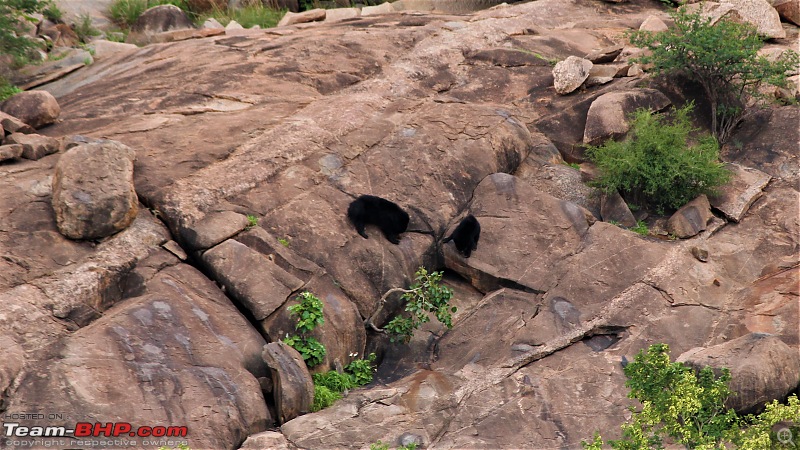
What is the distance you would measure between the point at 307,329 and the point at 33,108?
5701 millimetres

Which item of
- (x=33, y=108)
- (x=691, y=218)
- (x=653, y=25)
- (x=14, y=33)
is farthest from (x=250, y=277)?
(x=653, y=25)

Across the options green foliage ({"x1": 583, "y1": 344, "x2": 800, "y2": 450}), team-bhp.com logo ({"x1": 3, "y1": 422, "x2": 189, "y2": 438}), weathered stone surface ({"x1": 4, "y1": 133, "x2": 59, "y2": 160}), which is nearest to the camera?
green foliage ({"x1": 583, "y1": 344, "x2": 800, "y2": 450})

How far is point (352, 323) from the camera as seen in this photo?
33.4 ft

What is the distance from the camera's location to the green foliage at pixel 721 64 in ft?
44.7

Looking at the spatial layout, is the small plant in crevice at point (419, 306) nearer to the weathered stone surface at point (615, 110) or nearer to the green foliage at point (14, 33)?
the weathered stone surface at point (615, 110)

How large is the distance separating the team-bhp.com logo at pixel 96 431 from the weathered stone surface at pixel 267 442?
0.65 metres

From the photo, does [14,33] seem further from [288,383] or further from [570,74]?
[288,383]

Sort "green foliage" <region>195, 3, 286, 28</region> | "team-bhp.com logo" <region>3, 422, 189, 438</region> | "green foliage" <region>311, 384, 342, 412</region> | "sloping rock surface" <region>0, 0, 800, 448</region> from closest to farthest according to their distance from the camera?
"team-bhp.com logo" <region>3, 422, 189, 438</region>
"sloping rock surface" <region>0, 0, 800, 448</region>
"green foliage" <region>311, 384, 342, 412</region>
"green foliage" <region>195, 3, 286, 28</region>

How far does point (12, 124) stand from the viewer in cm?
1116

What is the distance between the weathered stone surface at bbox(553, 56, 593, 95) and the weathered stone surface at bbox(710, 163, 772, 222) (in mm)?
3195

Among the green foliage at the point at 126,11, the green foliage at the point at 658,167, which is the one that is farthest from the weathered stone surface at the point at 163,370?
the green foliage at the point at 126,11

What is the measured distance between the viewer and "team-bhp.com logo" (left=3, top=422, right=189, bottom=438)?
7344 mm

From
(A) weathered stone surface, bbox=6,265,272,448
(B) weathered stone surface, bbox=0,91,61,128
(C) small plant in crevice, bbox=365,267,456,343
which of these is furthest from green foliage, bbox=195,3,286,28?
(A) weathered stone surface, bbox=6,265,272,448

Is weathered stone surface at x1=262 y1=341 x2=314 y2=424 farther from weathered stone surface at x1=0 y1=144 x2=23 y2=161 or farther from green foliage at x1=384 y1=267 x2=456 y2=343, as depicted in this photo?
weathered stone surface at x1=0 y1=144 x2=23 y2=161
